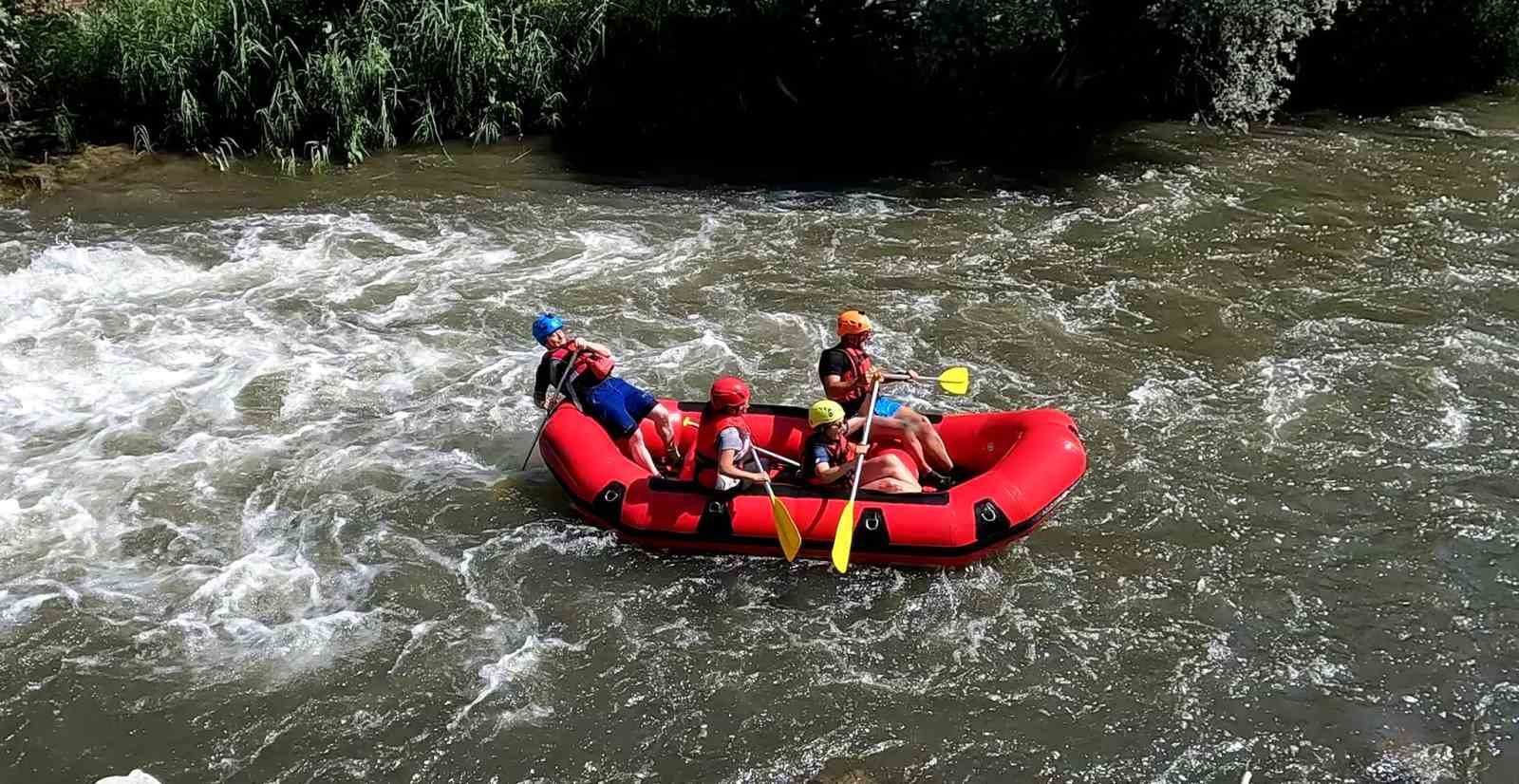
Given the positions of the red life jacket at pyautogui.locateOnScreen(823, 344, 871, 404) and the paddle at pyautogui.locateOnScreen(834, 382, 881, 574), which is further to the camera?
Result: the red life jacket at pyautogui.locateOnScreen(823, 344, 871, 404)

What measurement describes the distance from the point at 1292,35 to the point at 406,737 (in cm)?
941

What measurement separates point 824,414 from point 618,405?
114 cm

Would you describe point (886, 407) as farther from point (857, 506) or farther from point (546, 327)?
point (546, 327)

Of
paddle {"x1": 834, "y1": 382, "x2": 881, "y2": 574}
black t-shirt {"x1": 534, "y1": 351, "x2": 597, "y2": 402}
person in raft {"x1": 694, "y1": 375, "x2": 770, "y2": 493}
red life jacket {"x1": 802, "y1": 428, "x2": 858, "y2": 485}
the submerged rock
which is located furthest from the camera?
the submerged rock

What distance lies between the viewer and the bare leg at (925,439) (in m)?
6.19

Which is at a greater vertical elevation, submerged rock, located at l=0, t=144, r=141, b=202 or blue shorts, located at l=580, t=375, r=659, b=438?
submerged rock, located at l=0, t=144, r=141, b=202

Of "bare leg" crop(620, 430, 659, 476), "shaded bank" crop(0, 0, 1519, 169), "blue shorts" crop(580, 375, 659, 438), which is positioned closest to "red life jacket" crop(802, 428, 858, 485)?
"bare leg" crop(620, 430, 659, 476)

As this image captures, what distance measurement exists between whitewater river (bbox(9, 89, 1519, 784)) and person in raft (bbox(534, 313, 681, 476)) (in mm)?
537

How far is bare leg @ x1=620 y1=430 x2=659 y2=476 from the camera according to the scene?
6246 millimetres

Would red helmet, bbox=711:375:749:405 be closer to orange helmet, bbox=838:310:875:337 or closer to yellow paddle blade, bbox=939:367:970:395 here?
orange helmet, bbox=838:310:875:337

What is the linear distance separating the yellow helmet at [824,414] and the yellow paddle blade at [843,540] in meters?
0.45

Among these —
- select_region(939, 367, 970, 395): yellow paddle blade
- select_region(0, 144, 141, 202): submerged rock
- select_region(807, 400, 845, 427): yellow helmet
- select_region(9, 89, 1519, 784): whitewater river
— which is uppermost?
select_region(0, 144, 141, 202): submerged rock

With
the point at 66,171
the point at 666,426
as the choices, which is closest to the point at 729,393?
the point at 666,426

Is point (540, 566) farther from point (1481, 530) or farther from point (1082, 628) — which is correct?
point (1481, 530)
